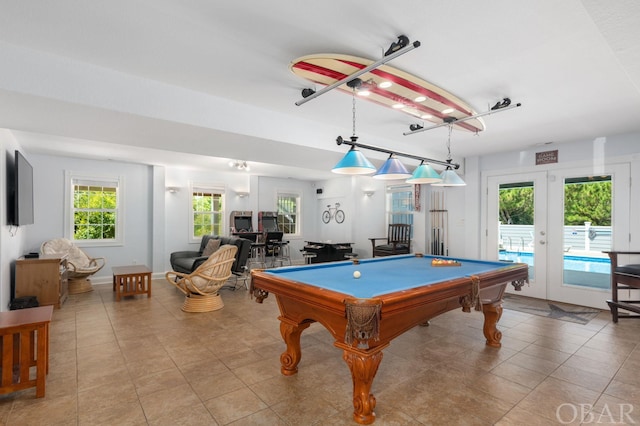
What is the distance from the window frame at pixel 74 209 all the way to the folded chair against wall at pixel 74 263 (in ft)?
1.91

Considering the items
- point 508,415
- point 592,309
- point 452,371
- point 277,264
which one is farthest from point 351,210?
point 508,415

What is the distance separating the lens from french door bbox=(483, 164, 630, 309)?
5.01 m

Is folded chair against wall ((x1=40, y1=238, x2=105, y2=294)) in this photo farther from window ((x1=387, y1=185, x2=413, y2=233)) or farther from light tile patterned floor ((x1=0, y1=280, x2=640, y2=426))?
window ((x1=387, y1=185, x2=413, y2=233))

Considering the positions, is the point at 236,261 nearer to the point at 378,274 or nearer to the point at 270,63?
the point at 378,274

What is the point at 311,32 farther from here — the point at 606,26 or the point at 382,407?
the point at 382,407

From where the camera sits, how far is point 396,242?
752 centimetres

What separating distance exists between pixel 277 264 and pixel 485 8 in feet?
28.0

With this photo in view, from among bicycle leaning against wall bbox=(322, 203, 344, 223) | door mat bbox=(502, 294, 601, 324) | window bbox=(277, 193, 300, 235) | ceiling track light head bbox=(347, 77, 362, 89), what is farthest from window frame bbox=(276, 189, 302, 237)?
ceiling track light head bbox=(347, 77, 362, 89)

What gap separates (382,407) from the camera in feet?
7.73

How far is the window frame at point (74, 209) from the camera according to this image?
6.79 m

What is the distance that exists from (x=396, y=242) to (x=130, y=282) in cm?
539

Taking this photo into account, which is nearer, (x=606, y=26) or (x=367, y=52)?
(x=606, y=26)

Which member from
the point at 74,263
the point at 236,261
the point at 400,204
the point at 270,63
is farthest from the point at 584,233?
the point at 74,263

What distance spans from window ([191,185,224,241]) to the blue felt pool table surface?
5.91 meters
